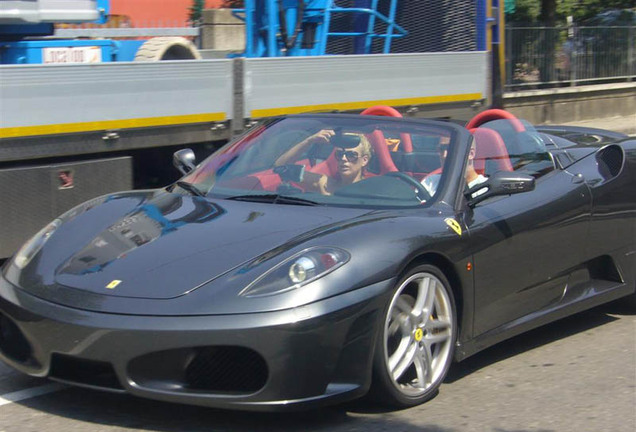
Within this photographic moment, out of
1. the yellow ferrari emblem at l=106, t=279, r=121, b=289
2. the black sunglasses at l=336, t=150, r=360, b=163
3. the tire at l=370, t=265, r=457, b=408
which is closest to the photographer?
the yellow ferrari emblem at l=106, t=279, r=121, b=289

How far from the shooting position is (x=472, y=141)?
514cm

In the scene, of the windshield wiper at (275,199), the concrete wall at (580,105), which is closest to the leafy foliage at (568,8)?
the concrete wall at (580,105)

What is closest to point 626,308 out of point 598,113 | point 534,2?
point 598,113

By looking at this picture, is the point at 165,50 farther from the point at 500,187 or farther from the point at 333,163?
the point at 500,187

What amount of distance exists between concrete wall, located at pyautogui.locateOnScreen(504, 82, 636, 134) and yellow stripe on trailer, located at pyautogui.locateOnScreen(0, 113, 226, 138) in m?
11.9

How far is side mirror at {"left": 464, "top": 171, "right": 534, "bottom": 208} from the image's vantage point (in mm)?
4766

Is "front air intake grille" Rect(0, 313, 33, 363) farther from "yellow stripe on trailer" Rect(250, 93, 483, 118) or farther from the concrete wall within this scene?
the concrete wall

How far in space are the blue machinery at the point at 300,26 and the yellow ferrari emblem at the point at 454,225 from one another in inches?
287

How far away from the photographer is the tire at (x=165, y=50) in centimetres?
1078

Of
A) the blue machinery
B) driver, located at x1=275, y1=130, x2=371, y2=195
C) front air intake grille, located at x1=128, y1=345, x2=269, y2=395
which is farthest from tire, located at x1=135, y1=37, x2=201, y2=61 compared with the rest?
front air intake grille, located at x1=128, y1=345, x2=269, y2=395

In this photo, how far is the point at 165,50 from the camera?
10.9 meters

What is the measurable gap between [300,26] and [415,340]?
7.98m

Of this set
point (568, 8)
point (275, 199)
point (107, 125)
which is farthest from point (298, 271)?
point (568, 8)

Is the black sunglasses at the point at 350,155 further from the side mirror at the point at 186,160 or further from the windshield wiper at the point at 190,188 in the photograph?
the side mirror at the point at 186,160
